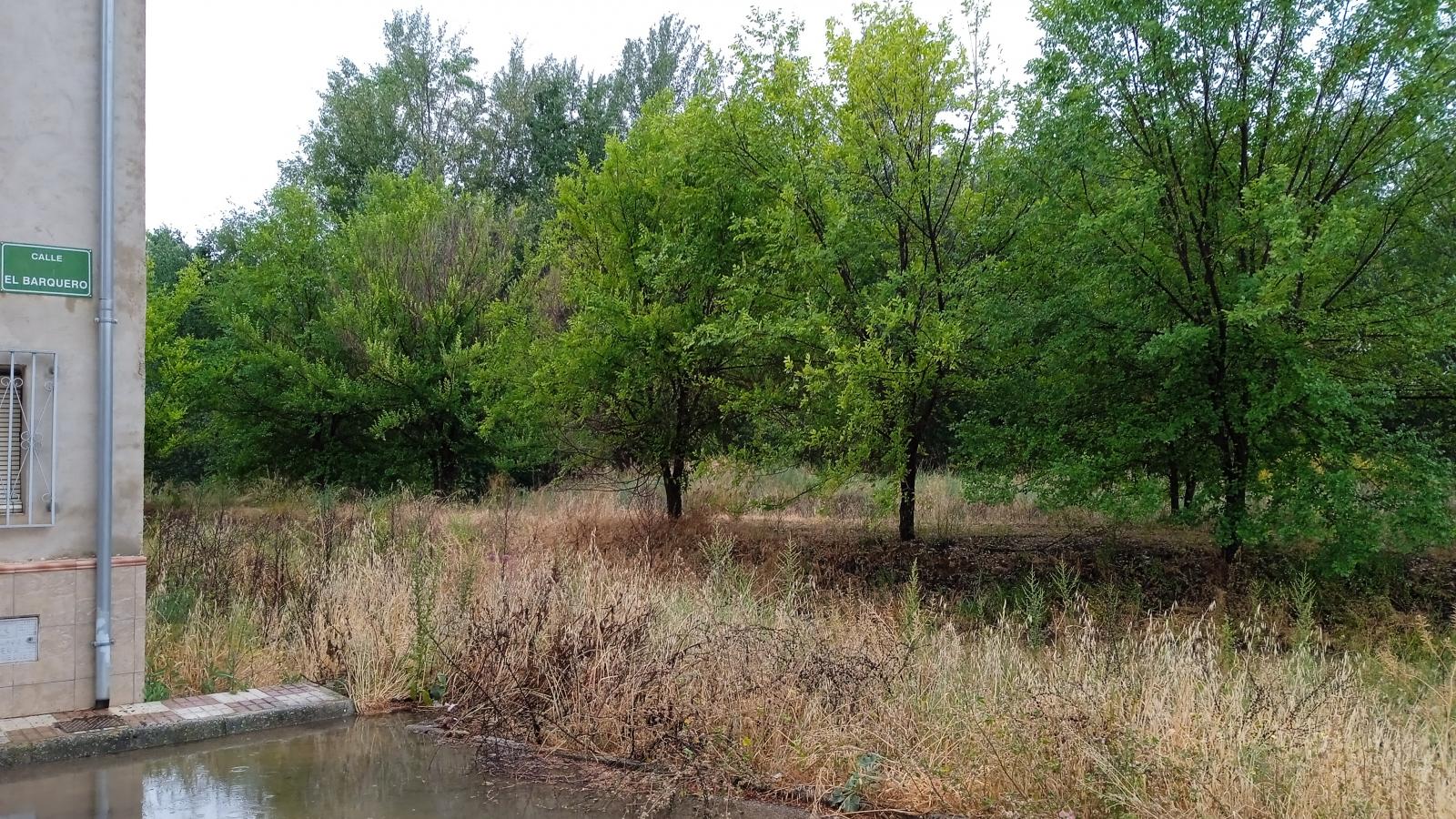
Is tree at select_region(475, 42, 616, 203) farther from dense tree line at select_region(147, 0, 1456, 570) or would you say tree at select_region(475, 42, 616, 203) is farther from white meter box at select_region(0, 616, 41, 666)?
white meter box at select_region(0, 616, 41, 666)

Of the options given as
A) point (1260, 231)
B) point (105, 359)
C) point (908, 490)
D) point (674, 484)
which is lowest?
point (908, 490)

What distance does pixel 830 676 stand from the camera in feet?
19.6

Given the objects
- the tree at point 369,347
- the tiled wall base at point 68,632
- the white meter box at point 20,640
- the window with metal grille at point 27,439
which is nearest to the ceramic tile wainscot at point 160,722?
the tiled wall base at point 68,632

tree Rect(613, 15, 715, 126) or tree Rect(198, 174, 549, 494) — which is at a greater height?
tree Rect(613, 15, 715, 126)

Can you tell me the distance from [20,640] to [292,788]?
7.33ft

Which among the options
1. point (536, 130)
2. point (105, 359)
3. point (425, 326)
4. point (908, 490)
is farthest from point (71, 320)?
point (536, 130)

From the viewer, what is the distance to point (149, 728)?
240 inches

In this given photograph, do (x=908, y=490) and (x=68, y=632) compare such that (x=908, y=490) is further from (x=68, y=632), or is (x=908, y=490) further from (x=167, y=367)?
(x=167, y=367)

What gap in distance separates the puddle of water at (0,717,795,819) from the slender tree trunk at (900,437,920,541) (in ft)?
→ 31.3

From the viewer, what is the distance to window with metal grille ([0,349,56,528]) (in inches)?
242

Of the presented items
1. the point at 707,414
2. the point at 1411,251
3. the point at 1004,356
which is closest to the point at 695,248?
the point at 707,414

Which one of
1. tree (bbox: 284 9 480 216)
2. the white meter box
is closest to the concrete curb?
the white meter box

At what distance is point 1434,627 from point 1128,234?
19.7 feet

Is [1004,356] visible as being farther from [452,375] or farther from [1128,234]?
[452,375]
